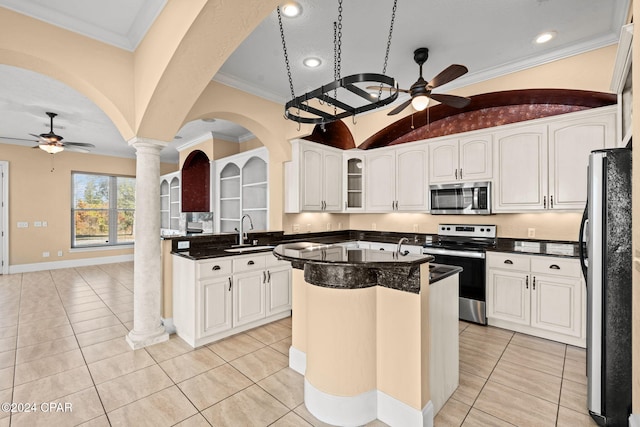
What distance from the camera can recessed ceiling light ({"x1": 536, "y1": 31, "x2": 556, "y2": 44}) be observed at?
2.99 m

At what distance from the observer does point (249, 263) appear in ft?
11.4

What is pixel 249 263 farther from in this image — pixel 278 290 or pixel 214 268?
pixel 278 290

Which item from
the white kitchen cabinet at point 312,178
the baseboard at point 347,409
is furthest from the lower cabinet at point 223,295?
the baseboard at point 347,409

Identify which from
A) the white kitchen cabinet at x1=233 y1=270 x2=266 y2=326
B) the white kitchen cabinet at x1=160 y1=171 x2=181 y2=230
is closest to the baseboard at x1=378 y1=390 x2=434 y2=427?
the white kitchen cabinet at x1=233 y1=270 x2=266 y2=326

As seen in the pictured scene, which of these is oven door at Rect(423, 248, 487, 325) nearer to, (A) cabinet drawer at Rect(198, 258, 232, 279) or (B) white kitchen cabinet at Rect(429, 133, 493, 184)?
(B) white kitchen cabinet at Rect(429, 133, 493, 184)

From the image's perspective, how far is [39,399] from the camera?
2.23 metres

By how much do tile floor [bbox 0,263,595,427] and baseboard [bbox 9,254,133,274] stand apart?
12.9 ft

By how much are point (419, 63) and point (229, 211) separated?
434 centimetres

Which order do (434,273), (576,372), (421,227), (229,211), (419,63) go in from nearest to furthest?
(434,273) → (576,372) → (419,63) → (421,227) → (229,211)

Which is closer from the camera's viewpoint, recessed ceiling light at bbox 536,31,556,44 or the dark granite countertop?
the dark granite countertop

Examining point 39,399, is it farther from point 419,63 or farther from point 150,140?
point 419,63

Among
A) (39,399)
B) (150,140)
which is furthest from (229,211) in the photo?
(39,399)

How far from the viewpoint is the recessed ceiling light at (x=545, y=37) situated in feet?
9.82

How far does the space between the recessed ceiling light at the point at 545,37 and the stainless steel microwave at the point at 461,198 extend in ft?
5.28
